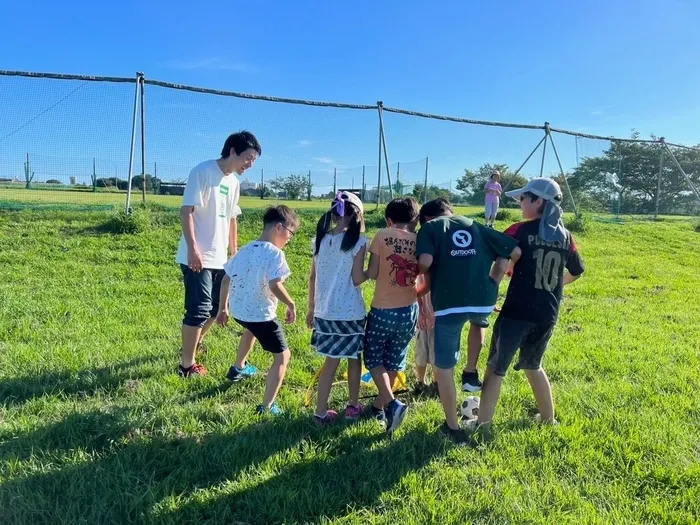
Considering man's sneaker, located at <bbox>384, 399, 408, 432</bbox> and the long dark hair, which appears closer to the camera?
man's sneaker, located at <bbox>384, 399, 408, 432</bbox>

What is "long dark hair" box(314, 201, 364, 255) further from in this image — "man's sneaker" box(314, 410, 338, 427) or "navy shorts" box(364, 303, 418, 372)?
"man's sneaker" box(314, 410, 338, 427)

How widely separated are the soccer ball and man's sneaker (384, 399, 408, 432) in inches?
26.0

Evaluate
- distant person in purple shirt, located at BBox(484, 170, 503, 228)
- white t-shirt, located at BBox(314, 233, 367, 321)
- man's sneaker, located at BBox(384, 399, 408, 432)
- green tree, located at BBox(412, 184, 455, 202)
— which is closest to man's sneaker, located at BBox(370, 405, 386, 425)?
man's sneaker, located at BBox(384, 399, 408, 432)

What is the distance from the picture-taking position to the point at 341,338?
11.0 ft

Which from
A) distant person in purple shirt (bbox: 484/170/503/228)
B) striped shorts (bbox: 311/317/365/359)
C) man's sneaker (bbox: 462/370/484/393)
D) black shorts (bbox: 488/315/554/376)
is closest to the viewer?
black shorts (bbox: 488/315/554/376)

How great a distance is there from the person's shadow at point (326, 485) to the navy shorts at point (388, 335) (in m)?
0.50

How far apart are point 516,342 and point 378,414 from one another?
3.49 ft

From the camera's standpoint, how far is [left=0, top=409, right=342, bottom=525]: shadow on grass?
2400 mm

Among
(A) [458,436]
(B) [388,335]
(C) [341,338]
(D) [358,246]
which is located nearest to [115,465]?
(C) [341,338]

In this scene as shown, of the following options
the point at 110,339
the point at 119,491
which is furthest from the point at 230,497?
the point at 110,339

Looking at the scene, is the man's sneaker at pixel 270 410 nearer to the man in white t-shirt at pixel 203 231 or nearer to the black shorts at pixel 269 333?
the black shorts at pixel 269 333

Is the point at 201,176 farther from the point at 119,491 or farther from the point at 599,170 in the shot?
the point at 599,170

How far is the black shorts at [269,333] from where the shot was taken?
3.52 meters

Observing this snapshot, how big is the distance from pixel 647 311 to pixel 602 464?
471 centimetres
